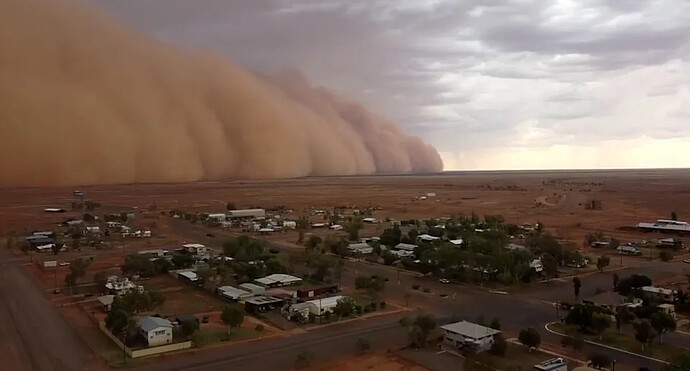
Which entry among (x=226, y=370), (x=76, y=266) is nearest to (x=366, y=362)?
(x=226, y=370)

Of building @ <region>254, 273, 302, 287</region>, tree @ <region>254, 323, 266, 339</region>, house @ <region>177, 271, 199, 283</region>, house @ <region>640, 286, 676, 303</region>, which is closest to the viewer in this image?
tree @ <region>254, 323, 266, 339</region>

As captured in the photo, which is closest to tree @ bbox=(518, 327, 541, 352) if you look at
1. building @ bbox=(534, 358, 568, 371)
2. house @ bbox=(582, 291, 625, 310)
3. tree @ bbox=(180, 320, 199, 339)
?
building @ bbox=(534, 358, 568, 371)

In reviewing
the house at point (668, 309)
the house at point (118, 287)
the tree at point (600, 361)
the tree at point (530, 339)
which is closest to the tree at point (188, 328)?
the house at point (118, 287)

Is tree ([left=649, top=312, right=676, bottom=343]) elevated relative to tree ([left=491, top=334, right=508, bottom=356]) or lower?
elevated

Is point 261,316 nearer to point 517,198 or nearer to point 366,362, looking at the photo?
point 366,362

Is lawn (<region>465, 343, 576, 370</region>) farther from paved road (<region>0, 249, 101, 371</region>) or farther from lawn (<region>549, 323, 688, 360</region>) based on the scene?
paved road (<region>0, 249, 101, 371</region>)

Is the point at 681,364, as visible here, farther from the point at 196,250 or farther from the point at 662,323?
the point at 196,250

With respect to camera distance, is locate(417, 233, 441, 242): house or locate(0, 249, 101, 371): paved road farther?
locate(417, 233, 441, 242): house

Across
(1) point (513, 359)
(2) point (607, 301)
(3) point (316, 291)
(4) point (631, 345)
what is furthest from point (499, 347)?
(3) point (316, 291)
